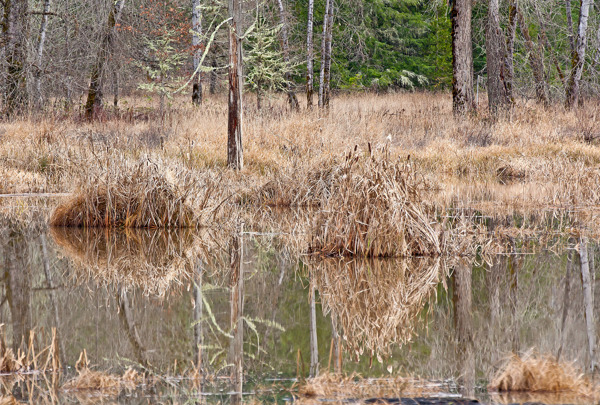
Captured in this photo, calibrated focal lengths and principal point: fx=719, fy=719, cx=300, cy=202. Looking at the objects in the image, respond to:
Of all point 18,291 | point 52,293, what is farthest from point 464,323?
point 18,291

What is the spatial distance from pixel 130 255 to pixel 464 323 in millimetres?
3428

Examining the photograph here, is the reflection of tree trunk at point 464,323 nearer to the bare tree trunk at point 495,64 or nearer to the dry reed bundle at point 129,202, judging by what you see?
the dry reed bundle at point 129,202

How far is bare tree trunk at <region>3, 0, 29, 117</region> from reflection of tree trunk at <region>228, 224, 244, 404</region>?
12.3m

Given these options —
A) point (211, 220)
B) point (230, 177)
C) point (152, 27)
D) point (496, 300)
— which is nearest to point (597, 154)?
point (230, 177)

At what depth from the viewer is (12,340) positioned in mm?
3986

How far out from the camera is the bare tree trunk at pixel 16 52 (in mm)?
17547

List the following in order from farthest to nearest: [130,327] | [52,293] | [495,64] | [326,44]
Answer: [326,44]
[495,64]
[52,293]
[130,327]

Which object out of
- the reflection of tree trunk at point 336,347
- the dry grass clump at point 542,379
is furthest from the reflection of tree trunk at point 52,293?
the dry grass clump at point 542,379

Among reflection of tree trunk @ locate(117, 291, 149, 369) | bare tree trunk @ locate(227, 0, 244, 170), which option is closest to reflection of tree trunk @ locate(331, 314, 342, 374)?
reflection of tree trunk @ locate(117, 291, 149, 369)

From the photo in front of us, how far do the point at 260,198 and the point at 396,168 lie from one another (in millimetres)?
4536

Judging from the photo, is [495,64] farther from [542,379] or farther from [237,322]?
[542,379]

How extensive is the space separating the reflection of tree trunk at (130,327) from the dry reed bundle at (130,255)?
→ 0.92 feet

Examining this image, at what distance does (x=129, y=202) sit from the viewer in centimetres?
835

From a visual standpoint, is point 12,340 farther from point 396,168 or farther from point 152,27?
point 152,27
